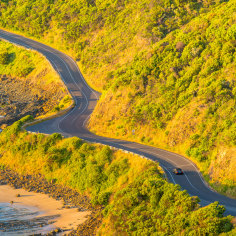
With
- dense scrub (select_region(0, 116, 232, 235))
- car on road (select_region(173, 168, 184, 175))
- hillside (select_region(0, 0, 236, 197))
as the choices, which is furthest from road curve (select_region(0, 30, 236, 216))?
dense scrub (select_region(0, 116, 232, 235))

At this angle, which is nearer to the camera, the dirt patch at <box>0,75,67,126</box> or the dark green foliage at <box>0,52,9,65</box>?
the dirt patch at <box>0,75,67,126</box>

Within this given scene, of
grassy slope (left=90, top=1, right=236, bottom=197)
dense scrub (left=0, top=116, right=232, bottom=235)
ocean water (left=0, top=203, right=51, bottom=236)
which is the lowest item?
ocean water (left=0, top=203, right=51, bottom=236)

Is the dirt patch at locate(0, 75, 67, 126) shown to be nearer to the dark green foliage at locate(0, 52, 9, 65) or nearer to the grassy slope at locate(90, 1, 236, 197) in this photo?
the dark green foliage at locate(0, 52, 9, 65)

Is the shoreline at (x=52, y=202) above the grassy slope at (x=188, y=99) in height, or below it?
below

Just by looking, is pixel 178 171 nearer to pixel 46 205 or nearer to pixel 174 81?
pixel 46 205

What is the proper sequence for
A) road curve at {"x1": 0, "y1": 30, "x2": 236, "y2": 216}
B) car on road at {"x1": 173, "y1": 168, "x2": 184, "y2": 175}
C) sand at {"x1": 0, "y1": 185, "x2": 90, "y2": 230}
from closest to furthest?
1. sand at {"x1": 0, "y1": 185, "x2": 90, "y2": 230}
2. road curve at {"x1": 0, "y1": 30, "x2": 236, "y2": 216}
3. car on road at {"x1": 173, "y1": 168, "x2": 184, "y2": 175}

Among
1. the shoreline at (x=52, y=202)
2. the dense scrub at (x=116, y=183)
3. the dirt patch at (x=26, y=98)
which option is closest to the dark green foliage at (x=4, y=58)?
the dirt patch at (x=26, y=98)

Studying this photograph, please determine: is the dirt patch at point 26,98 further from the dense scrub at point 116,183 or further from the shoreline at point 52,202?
the shoreline at point 52,202
